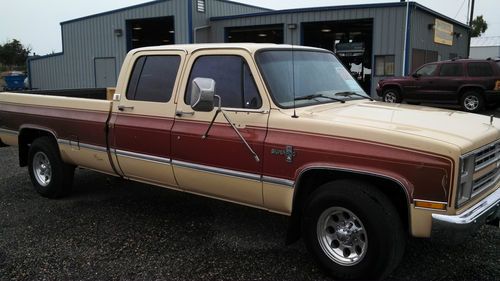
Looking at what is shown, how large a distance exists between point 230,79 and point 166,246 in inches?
67.9

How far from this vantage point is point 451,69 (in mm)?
17422

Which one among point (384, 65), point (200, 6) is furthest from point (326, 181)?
point (200, 6)

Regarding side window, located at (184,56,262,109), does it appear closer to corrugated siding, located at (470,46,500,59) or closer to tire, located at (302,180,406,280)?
tire, located at (302,180,406,280)

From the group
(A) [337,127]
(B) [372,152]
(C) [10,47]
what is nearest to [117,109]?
(A) [337,127]

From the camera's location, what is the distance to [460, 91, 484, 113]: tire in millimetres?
16712

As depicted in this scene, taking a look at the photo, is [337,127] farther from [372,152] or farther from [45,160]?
[45,160]

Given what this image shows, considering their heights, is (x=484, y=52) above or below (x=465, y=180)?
above

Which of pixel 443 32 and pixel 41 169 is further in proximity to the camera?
pixel 443 32

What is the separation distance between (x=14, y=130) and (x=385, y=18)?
57.8 feet

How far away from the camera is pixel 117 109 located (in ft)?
17.4

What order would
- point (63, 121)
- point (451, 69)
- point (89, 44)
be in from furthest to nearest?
point (89, 44) < point (451, 69) < point (63, 121)

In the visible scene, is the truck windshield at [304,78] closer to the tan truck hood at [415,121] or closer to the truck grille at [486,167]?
the tan truck hood at [415,121]

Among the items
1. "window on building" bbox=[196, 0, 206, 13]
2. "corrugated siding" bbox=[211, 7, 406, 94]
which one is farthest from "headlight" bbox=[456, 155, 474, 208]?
"window on building" bbox=[196, 0, 206, 13]

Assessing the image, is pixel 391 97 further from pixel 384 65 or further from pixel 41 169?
pixel 41 169
